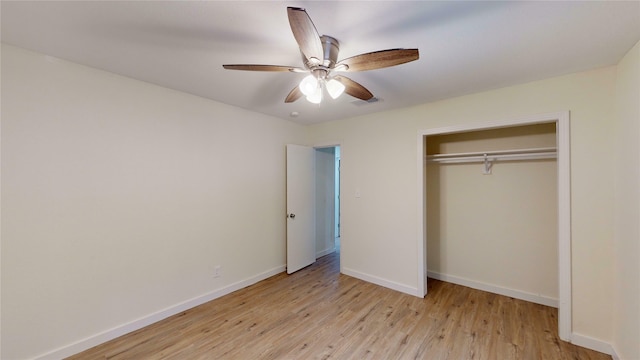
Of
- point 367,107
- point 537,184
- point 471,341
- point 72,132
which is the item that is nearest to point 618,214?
point 537,184

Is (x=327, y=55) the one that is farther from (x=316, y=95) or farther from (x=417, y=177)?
(x=417, y=177)

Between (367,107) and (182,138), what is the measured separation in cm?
224

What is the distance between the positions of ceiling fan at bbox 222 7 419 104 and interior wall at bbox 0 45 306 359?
4.74 ft

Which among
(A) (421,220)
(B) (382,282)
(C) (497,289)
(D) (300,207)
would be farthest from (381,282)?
(D) (300,207)

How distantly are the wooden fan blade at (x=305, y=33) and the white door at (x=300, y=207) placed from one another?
7.92 feet

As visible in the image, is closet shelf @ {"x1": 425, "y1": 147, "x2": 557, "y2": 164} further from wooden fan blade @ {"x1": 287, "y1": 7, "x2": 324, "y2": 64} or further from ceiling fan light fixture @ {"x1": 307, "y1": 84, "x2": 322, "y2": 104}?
wooden fan blade @ {"x1": 287, "y1": 7, "x2": 324, "y2": 64}

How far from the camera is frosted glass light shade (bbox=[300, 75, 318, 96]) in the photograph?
171 cm

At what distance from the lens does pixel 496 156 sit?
3.04m

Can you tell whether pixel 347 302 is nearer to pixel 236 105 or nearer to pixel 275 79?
pixel 275 79

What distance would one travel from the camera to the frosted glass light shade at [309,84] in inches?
67.4

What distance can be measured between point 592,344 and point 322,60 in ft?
10.5

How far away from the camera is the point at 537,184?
288 centimetres

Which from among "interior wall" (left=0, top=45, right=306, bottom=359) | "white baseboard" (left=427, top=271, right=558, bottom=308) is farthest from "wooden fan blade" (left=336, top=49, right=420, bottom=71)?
"white baseboard" (left=427, top=271, right=558, bottom=308)

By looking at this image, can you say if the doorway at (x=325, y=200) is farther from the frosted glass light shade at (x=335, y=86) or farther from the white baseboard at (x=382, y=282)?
the frosted glass light shade at (x=335, y=86)
